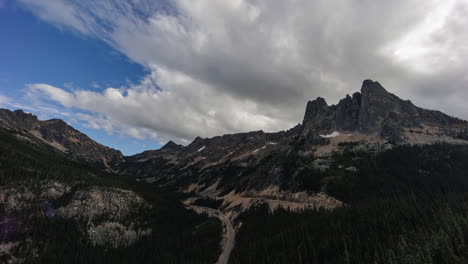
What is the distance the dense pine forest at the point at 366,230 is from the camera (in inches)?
3105

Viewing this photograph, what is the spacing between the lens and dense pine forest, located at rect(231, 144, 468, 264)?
78.9 metres

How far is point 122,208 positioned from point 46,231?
4309 cm

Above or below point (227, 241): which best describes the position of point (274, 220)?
above

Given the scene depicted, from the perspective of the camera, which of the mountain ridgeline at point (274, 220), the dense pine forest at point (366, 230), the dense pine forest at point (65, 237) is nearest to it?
the dense pine forest at point (366, 230)

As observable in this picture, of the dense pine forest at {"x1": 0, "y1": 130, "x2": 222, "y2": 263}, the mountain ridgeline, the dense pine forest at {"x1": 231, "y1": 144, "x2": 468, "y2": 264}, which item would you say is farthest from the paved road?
the dense pine forest at {"x1": 231, "y1": 144, "x2": 468, "y2": 264}

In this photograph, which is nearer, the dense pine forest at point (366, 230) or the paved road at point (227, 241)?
the dense pine forest at point (366, 230)

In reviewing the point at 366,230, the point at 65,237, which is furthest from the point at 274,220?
the point at 65,237

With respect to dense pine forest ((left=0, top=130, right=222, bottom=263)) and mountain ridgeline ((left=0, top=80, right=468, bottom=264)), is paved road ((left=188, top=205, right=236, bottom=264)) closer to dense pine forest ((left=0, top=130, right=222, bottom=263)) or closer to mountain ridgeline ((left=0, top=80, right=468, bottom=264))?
mountain ridgeline ((left=0, top=80, right=468, bottom=264))

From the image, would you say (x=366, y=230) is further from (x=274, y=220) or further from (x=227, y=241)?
(x=227, y=241)

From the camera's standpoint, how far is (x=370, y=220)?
96438 mm

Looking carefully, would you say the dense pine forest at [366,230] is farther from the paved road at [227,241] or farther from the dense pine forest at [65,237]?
the dense pine forest at [65,237]

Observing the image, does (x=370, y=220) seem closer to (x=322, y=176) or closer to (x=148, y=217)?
(x=322, y=176)

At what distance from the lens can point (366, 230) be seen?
92.8 m

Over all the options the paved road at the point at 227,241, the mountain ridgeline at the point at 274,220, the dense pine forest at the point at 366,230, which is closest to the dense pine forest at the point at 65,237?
the mountain ridgeline at the point at 274,220
